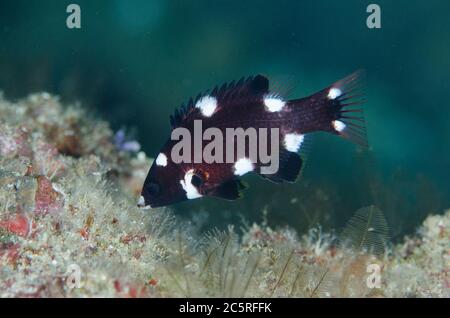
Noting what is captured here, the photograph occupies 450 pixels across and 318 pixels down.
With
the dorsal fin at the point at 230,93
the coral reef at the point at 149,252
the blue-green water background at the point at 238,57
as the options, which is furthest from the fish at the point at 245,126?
the blue-green water background at the point at 238,57

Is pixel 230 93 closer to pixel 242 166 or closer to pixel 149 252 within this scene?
pixel 242 166

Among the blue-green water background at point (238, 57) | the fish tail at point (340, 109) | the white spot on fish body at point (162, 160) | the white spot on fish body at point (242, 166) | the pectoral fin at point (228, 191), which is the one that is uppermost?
the blue-green water background at point (238, 57)

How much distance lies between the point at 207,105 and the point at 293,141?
2.69 feet

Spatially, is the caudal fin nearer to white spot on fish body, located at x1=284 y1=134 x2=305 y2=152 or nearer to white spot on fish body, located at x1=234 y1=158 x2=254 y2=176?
white spot on fish body, located at x1=284 y1=134 x2=305 y2=152

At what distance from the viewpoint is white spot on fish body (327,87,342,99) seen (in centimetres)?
356

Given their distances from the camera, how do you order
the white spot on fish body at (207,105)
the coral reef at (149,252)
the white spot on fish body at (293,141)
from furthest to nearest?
the white spot on fish body at (293,141) < the white spot on fish body at (207,105) < the coral reef at (149,252)

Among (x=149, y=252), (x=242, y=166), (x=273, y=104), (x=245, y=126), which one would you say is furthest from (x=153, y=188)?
(x=273, y=104)

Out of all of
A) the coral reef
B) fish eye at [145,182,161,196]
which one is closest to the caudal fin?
the coral reef

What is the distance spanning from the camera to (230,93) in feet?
11.6

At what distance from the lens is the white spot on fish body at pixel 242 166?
3564mm

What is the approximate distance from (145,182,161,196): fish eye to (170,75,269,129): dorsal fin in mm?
524

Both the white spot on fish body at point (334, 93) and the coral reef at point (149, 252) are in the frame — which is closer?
the coral reef at point (149, 252)

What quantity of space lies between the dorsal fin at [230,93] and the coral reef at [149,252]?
39.4 inches

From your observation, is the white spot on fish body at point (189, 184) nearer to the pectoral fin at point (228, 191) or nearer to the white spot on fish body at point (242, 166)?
the pectoral fin at point (228, 191)
